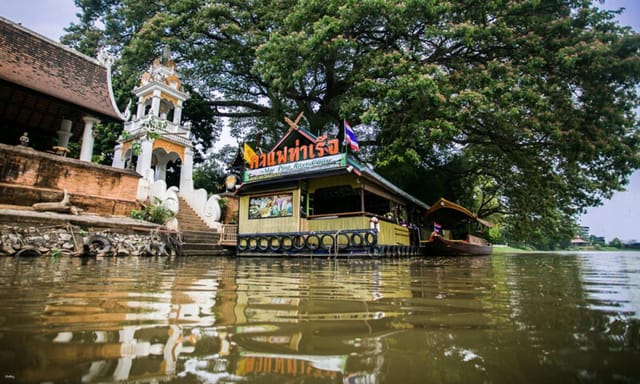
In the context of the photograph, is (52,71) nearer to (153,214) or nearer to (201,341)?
(153,214)

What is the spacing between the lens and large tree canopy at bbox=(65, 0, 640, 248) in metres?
12.9

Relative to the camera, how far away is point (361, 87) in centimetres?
1404

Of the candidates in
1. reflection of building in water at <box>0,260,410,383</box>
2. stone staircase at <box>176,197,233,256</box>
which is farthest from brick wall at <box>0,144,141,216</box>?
reflection of building in water at <box>0,260,410,383</box>

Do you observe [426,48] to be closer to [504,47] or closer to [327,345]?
[504,47]

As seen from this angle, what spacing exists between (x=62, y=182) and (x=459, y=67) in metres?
16.4

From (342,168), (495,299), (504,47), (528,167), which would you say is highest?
(504,47)

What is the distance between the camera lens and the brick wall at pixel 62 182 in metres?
9.88

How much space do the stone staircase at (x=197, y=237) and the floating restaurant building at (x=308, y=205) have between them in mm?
1638

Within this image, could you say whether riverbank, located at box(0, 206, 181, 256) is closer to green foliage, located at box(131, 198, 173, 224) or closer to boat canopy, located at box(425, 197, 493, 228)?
green foliage, located at box(131, 198, 173, 224)

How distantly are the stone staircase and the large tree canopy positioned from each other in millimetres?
8043

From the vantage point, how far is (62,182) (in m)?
11.1

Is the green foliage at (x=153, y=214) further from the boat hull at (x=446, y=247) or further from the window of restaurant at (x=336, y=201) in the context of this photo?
the boat hull at (x=446, y=247)

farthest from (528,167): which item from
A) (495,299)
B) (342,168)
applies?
(495,299)

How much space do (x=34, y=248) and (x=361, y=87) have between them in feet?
39.5
